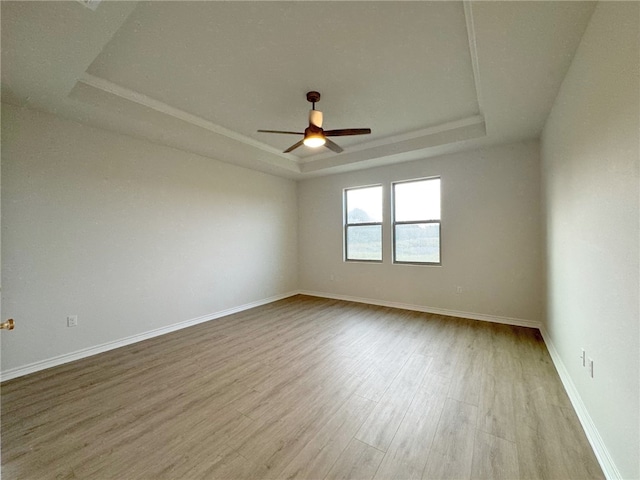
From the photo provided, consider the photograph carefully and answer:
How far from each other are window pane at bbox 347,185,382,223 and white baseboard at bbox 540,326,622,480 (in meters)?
3.24

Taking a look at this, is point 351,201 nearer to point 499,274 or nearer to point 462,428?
point 499,274

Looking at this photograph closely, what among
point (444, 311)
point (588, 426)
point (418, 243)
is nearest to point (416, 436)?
point (588, 426)

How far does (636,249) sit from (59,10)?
11.0ft

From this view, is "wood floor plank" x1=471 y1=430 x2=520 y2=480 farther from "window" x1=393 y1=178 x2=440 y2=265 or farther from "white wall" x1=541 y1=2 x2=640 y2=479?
"window" x1=393 y1=178 x2=440 y2=265

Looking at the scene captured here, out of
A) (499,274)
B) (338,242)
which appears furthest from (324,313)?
(499,274)

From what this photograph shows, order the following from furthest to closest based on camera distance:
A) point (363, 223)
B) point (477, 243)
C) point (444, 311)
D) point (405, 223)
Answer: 1. point (363, 223)
2. point (405, 223)
3. point (444, 311)
4. point (477, 243)

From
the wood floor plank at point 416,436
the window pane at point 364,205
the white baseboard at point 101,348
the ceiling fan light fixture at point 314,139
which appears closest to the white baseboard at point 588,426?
the wood floor plank at point 416,436

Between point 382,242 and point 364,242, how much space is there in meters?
0.42

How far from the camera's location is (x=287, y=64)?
2.32 meters

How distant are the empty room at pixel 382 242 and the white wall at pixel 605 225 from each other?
23mm

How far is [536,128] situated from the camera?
3.22 m

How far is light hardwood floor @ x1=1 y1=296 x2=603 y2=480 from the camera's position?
1.47m

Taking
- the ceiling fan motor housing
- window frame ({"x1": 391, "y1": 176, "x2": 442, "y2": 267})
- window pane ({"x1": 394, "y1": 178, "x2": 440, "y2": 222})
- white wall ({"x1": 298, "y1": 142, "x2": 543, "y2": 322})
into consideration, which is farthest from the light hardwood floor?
the ceiling fan motor housing

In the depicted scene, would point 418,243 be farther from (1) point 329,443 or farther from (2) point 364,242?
(1) point 329,443
